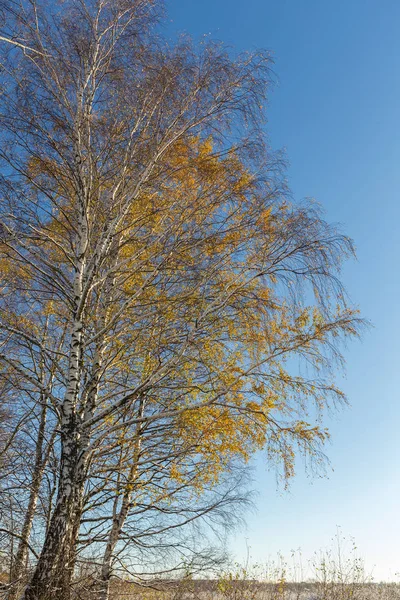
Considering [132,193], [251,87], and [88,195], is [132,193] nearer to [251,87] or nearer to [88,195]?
[88,195]

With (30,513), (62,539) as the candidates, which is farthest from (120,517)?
(62,539)

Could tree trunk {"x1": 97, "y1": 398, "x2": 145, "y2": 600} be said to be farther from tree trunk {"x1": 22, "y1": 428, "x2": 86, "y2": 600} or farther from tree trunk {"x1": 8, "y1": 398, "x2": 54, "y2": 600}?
tree trunk {"x1": 22, "y1": 428, "x2": 86, "y2": 600}

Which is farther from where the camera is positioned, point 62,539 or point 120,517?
point 120,517

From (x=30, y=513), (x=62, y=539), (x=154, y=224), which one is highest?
(x=154, y=224)

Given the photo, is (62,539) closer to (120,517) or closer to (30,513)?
(120,517)

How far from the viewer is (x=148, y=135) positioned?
25.0 ft

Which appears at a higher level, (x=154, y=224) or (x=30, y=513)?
(x=154, y=224)

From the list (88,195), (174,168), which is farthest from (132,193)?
(174,168)

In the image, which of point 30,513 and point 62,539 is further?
point 30,513

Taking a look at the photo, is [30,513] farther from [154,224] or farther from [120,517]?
[154,224]

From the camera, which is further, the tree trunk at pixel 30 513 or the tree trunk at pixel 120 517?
the tree trunk at pixel 120 517

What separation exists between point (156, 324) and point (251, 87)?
3.68 meters

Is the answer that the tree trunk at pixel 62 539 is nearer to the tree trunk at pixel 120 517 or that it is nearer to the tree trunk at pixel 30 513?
the tree trunk at pixel 30 513

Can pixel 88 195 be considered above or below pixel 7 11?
below
